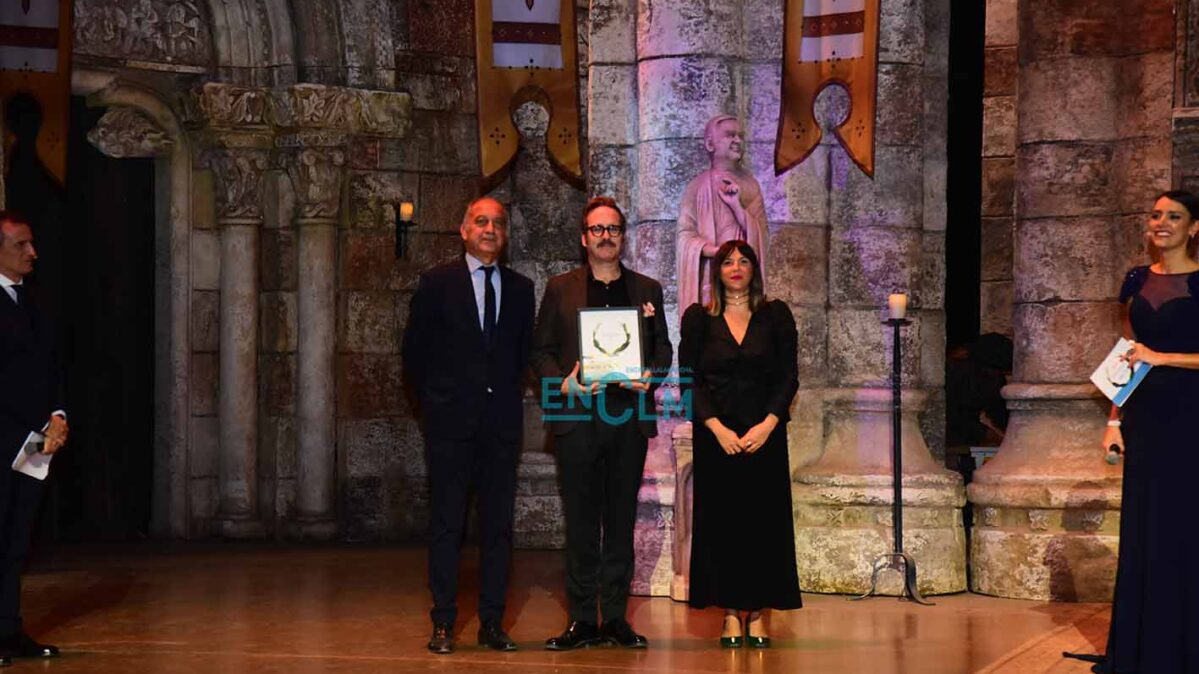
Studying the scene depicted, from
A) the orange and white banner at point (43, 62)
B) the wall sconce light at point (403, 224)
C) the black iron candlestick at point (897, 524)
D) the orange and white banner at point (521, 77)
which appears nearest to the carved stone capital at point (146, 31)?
the orange and white banner at point (43, 62)

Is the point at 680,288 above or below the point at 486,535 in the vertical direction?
above

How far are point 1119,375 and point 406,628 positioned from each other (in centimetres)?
304

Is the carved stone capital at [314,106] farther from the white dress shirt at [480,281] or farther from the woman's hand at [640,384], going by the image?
the woman's hand at [640,384]

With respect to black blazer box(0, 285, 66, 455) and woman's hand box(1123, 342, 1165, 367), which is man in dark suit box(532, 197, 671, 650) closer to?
woman's hand box(1123, 342, 1165, 367)

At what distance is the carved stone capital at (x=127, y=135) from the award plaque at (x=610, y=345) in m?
5.82

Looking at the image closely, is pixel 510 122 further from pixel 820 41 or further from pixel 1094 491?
pixel 1094 491

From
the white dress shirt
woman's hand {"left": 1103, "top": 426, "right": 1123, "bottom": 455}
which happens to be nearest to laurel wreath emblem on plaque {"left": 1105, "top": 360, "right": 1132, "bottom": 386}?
woman's hand {"left": 1103, "top": 426, "right": 1123, "bottom": 455}

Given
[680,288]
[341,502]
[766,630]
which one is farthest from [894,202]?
[341,502]

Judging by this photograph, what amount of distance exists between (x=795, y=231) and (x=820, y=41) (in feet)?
3.11

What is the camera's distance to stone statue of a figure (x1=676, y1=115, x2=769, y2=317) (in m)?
8.39

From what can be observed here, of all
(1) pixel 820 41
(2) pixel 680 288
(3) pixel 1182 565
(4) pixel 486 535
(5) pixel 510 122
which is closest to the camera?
(3) pixel 1182 565

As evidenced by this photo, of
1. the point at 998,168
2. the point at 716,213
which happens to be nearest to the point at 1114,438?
the point at 716,213

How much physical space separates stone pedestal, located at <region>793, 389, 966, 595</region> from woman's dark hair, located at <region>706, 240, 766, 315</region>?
2018mm

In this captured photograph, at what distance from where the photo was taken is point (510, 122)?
458 inches
